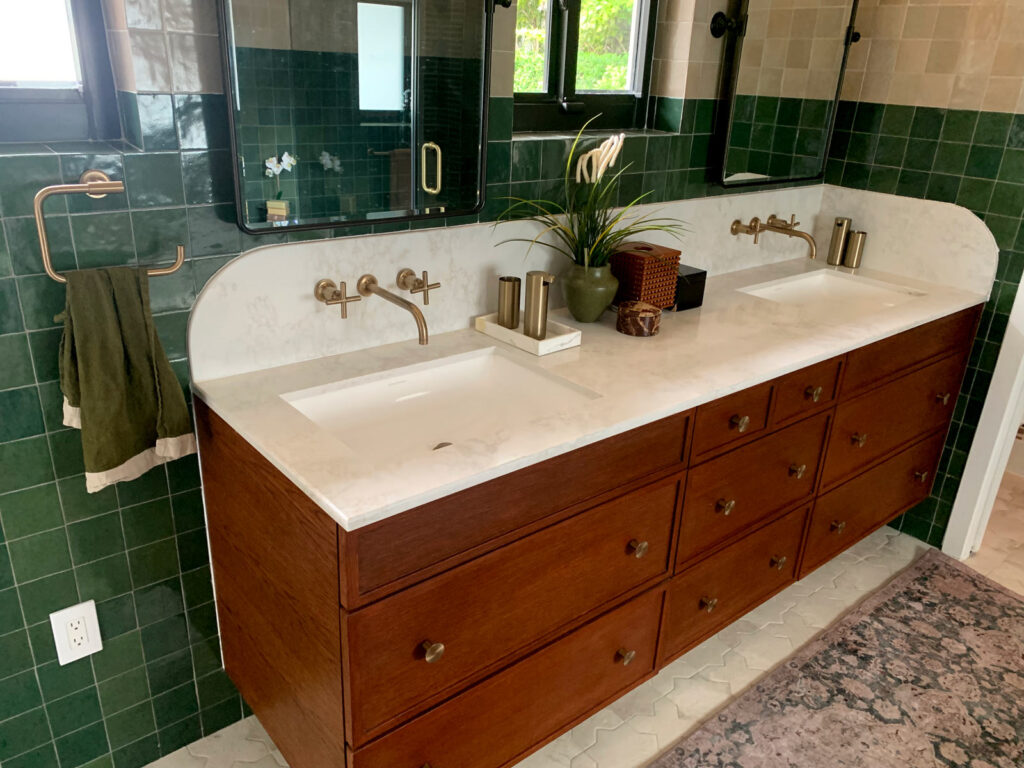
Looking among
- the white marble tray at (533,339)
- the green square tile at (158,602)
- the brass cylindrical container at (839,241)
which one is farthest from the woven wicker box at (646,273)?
the green square tile at (158,602)

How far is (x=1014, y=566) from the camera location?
2.55 m

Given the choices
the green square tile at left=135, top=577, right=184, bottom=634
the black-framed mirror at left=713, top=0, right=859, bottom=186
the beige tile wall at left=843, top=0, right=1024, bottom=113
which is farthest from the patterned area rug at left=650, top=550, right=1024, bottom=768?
the beige tile wall at left=843, top=0, right=1024, bottom=113

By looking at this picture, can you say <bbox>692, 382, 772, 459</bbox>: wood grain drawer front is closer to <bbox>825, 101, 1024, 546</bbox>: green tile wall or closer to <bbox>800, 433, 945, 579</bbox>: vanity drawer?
<bbox>800, 433, 945, 579</bbox>: vanity drawer

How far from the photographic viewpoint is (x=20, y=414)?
1345mm

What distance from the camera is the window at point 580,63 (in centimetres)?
196

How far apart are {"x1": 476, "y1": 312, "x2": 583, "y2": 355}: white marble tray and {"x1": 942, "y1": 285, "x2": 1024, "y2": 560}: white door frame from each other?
4.46ft

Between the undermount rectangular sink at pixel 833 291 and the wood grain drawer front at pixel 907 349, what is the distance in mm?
119

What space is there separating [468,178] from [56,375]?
2.89 feet

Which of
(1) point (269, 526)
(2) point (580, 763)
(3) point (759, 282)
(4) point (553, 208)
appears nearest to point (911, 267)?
(3) point (759, 282)

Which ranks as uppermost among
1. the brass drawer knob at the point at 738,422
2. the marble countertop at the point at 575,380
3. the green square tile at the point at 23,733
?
the marble countertop at the point at 575,380

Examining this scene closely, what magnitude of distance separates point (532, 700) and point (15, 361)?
1092 millimetres

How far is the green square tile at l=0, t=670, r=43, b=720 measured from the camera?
1473 millimetres

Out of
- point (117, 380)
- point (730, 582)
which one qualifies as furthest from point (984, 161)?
point (117, 380)

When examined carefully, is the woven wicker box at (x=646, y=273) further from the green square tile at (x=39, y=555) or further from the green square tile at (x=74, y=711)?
the green square tile at (x=74, y=711)
